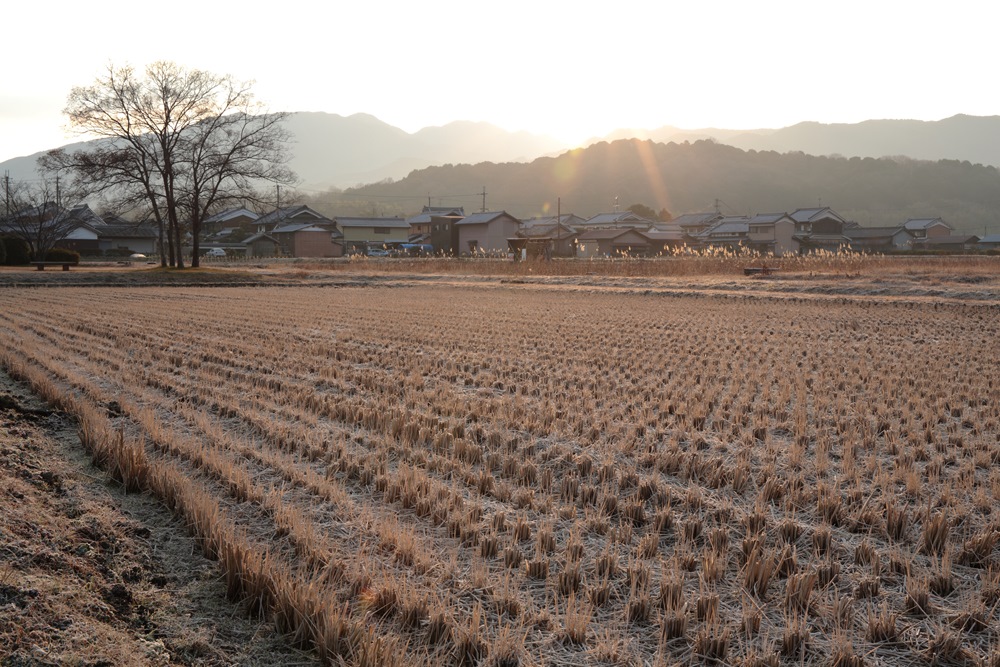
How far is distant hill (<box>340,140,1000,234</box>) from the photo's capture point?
400 ft

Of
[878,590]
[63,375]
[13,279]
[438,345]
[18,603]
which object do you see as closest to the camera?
[18,603]

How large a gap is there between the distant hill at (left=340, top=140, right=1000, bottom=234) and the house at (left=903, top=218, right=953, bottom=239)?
120 feet

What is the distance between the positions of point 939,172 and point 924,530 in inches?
6075

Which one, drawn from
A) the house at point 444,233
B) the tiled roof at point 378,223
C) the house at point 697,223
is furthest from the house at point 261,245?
the house at point 697,223

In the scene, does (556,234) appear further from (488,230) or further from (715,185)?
(715,185)

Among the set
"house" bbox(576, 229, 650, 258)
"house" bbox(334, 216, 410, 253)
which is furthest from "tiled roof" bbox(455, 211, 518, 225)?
"house" bbox(334, 216, 410, 253)

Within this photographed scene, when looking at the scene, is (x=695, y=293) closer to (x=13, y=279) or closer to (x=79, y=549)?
(x=79, y=549)

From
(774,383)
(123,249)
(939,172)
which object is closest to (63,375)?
(774,383)

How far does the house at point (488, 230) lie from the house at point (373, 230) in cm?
1318

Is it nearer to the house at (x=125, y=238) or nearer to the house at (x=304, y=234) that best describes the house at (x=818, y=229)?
the house at (x=304, y=234)

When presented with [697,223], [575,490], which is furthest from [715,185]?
[575,490]

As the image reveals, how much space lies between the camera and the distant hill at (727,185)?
122062 millimetres

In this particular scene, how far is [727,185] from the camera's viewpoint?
131375mm

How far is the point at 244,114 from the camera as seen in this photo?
4003cm
